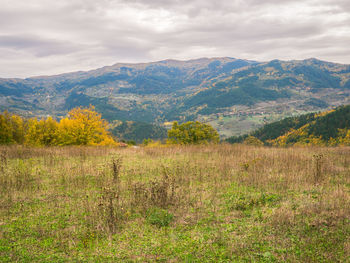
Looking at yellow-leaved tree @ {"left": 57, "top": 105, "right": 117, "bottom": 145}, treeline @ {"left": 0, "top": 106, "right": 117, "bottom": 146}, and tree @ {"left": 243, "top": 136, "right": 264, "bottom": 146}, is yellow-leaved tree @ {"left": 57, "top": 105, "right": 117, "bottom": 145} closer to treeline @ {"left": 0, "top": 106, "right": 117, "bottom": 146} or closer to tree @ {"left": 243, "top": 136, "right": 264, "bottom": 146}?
treeline @ {"left": 0, "top": 106, "right": 117, "bottom": 146}

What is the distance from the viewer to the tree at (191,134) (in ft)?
107

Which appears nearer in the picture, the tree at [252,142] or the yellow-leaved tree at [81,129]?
the tree at [252,142]

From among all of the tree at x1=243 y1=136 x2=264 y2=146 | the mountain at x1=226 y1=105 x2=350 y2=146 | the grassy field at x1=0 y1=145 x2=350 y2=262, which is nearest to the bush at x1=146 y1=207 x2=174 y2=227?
the grassy field at x1=0 y1=145 x2=350 y2=262

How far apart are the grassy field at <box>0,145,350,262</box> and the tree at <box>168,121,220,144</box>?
20.8m

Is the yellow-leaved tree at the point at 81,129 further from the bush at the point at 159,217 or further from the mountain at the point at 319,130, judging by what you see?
the mountain at the point at 319,130

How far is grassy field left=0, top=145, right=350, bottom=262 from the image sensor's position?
511 cm

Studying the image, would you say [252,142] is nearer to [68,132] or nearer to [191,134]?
[191,134]

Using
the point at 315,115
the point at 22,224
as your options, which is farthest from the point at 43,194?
the point at 315,115

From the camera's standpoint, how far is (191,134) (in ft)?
108

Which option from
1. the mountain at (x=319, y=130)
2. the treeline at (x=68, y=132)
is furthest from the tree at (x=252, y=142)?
the mountain at (x=319, y=130)

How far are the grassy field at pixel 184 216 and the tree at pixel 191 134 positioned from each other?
20.8 metres

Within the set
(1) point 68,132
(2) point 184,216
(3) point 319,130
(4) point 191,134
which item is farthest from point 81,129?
(3) point 319,130

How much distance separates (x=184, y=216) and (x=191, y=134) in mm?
26343

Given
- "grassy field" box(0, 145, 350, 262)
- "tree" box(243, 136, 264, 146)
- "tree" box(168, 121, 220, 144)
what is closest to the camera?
"grassy field" box(0, 145, 350, 262)
